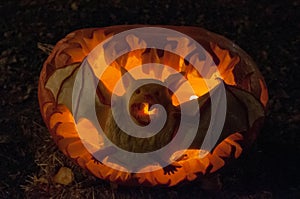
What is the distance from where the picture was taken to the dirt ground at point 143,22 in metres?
1.60

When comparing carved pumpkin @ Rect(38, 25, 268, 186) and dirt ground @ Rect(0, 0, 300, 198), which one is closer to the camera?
carved pumpkin @ Rect(38, 25, 268, 186)

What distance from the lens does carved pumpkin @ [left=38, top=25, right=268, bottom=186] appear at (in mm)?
1375

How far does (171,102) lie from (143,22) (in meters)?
0.66

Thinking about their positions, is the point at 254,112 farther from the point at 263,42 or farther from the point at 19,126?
the point at 19,126

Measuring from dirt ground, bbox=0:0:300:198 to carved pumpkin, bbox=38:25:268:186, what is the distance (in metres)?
0.19

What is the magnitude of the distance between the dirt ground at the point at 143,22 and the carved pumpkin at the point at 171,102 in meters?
0.19

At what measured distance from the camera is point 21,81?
183 centimetres

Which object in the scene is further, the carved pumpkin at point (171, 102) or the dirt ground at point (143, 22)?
the dirt ground at point (143, 22)

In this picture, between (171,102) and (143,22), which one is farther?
(143,22)

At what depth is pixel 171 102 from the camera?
1.35 metres

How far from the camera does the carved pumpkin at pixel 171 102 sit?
138 centimetres

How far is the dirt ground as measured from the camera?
62.9 inches

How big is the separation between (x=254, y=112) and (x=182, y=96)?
0.17m

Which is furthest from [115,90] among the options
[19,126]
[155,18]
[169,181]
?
[155,18]
